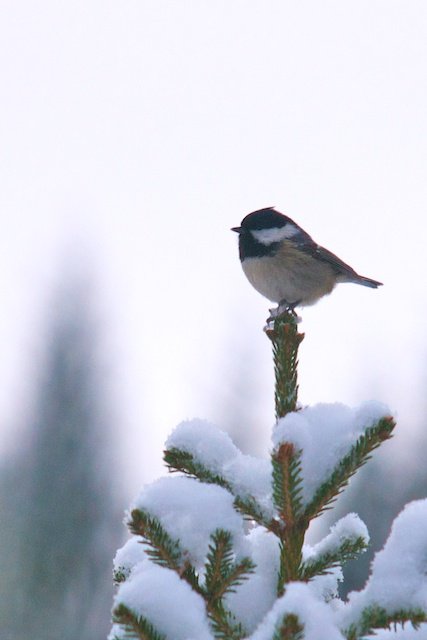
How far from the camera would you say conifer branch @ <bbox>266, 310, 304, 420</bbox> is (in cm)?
300

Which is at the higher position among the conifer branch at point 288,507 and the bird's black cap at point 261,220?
the bird's black cap at point 261,220

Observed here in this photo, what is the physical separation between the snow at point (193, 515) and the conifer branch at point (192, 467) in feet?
0.33

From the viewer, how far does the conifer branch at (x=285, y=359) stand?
300cm

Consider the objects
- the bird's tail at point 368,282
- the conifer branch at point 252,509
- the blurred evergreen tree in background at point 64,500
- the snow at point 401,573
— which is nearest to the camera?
the snow at point 401,573

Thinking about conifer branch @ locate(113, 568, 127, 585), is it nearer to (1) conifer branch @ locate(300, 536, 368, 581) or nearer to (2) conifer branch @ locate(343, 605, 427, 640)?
(1) conifer branch @ locate(300, 536, 368, 581)

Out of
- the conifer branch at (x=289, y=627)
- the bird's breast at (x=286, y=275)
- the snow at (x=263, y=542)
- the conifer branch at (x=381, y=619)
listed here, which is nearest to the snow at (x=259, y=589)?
the snow at (x=263, y=542)

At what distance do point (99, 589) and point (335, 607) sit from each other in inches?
715

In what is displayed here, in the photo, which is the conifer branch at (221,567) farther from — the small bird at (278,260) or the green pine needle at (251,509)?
the small bird at (278,260)

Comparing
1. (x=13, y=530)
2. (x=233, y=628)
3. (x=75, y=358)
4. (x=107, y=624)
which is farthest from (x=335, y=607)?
(x=75, y=358)

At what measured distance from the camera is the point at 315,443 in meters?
2.75

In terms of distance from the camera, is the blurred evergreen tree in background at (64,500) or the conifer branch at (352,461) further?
the blurred evergreen tree in background at (64,500)

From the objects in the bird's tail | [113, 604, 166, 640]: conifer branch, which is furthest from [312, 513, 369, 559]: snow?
the bird's tail

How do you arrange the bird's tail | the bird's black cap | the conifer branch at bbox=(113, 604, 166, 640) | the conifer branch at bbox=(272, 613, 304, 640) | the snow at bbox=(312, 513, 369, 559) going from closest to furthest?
1. the conifer branch at bbox=(272, 613, 304, 640)
2. the conifer branch at bbox=(113, 604, 166, 640)
3. the snow at bbox=(312, 513, 369, 559)
4. the bird's black cap
5. the bird's tail

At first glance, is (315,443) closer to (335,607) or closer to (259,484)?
(259,484)
